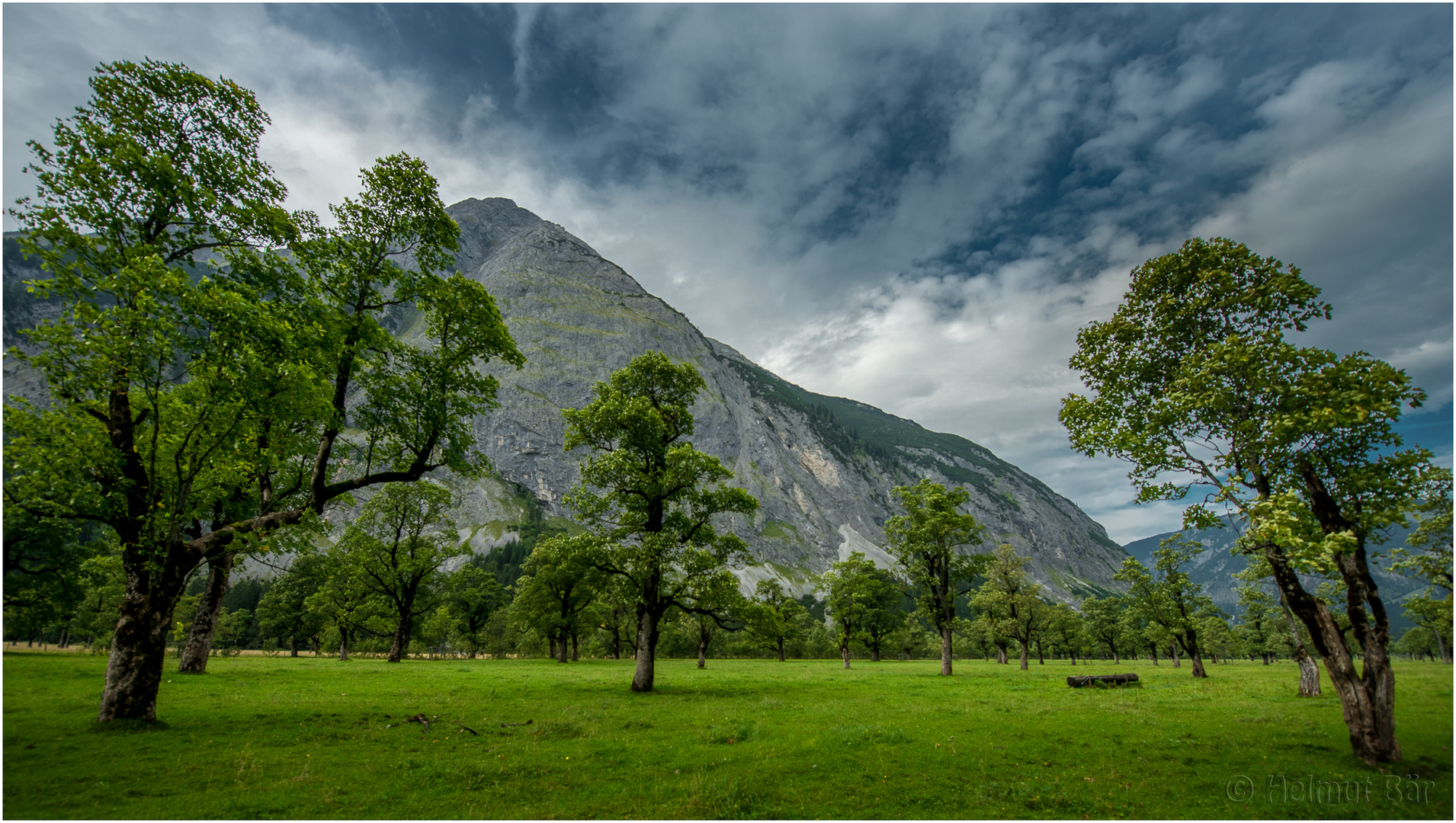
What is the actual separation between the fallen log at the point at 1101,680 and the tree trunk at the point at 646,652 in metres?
22.9

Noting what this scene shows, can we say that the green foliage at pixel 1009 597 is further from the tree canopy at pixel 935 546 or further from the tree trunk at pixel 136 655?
the tree trunk at pixel 136 655

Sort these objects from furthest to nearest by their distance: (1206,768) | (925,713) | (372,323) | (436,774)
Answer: (925,713) → (372,323) → (1206,768) → (436,774)

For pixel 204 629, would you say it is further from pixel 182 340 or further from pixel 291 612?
pixel 291 612

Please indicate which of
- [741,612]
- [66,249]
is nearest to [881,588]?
[741,612]

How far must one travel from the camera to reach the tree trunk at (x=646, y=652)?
1037 inches

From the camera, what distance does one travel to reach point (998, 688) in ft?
95.7

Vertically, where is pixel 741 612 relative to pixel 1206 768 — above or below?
above

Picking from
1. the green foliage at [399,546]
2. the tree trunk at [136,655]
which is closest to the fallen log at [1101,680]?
the tree trunk at [136,655]

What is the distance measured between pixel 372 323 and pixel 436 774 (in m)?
14.2

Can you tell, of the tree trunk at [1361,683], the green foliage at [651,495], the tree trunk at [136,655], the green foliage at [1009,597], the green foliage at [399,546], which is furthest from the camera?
the green foliage at [1009,597]

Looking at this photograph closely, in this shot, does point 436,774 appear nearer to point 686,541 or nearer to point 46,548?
point 686,541

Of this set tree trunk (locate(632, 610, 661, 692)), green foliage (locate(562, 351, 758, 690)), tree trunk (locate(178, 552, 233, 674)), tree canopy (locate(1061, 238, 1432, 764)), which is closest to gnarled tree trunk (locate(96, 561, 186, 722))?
green foliage (locate(562, 351, 758, 690))

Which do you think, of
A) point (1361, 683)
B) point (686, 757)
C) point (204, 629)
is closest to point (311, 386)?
point (686, 757)

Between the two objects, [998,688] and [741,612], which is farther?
[998,688]
